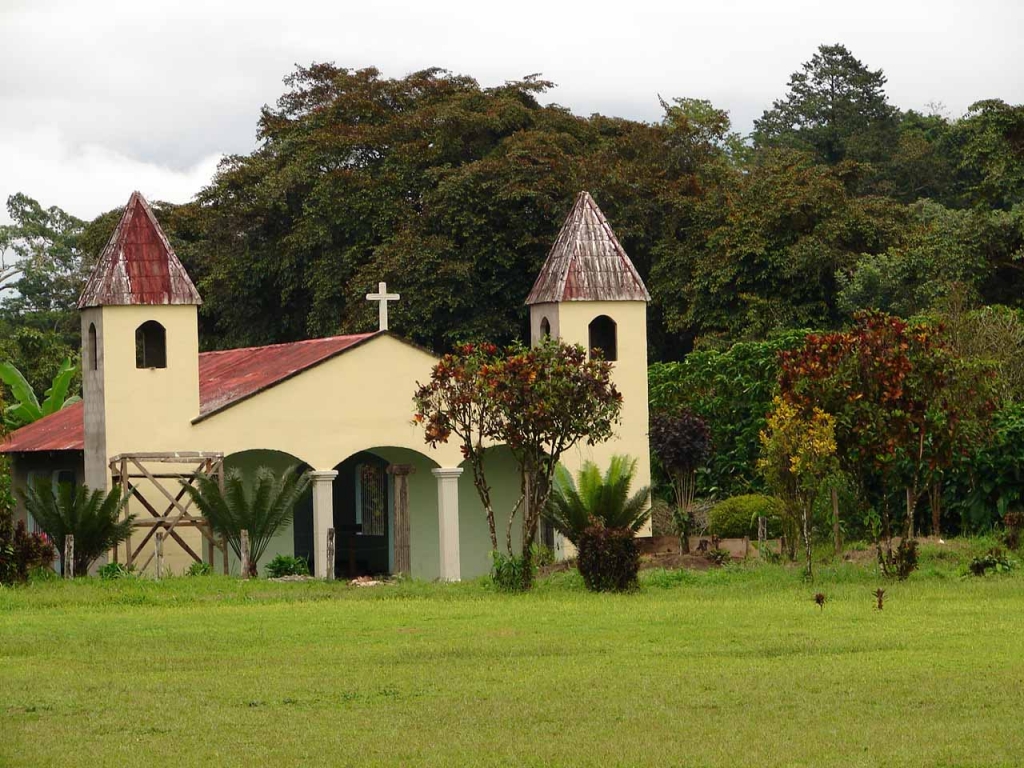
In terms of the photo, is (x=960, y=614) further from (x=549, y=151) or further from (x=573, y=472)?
(x=549, y=151)

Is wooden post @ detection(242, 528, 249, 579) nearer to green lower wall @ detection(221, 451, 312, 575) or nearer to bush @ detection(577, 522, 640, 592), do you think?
green lower wall @ detection(221, 451, 312, 575)

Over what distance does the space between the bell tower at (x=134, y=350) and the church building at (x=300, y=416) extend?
0.07 ft

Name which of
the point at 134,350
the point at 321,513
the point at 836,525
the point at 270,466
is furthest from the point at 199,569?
the point at 836,525

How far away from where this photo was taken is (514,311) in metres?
42.4

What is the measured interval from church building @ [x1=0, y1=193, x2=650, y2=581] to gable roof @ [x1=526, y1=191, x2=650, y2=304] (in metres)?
0.02

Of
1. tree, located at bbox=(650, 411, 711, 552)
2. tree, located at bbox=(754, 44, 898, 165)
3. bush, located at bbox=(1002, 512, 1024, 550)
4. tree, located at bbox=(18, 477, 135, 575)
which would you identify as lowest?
bush, located at bbox=(1002, 512, 1024, 550)

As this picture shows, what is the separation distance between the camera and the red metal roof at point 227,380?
2727 centimetres

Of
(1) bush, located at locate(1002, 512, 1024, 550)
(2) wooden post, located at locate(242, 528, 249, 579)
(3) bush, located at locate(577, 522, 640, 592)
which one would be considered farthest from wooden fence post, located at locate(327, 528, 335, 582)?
(1) bush, located at locate(1002, 512, 1024, 550)

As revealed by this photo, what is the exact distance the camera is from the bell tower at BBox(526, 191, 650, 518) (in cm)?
2872

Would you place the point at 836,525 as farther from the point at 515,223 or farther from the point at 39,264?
the point at 39,264

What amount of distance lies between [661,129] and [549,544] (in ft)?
63.4

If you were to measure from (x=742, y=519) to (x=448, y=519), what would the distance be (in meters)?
4.98

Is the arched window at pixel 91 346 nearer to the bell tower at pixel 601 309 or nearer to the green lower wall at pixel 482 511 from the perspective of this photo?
the green lower wall at pixel 482 511

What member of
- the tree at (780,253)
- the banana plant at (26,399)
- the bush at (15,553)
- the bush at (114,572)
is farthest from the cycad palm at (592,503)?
the banana plant at (26,399)
